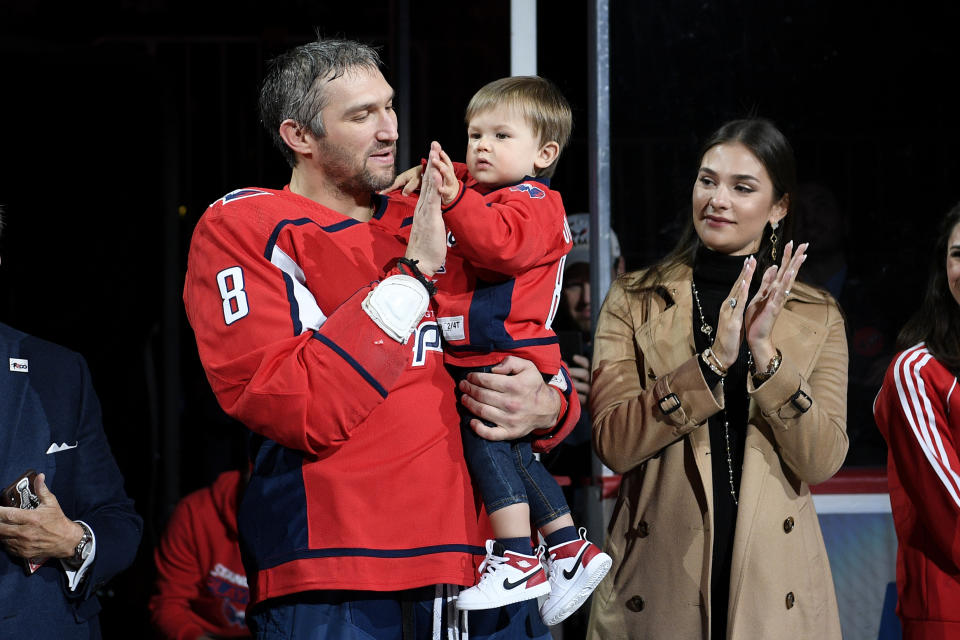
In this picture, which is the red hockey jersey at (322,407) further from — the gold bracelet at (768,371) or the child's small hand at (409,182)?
the gold bracelet at (768,371)

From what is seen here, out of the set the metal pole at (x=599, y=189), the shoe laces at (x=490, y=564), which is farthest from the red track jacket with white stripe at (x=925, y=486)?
the shoe laces at (x=490, y=564)

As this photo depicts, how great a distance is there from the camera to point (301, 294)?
1.90 metres

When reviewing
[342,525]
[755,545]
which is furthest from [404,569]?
[755,545]

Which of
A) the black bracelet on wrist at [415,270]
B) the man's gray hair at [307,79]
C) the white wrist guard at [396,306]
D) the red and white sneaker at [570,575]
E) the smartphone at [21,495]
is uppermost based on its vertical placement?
the man's gray hair at [307,79]

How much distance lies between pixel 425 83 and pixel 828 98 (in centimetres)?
132

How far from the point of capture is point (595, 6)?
3123 millimetres

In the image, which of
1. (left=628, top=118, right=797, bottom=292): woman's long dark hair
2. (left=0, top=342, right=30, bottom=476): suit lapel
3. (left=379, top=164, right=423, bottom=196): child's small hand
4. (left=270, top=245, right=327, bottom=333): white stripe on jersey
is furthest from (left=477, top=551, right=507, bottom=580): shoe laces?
(left=0, top=342, right=30, bottom=476): suit lapel

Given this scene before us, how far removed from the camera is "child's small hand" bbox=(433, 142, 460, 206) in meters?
1.93

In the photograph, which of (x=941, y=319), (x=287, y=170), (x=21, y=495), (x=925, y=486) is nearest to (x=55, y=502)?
(x=21, y=495)

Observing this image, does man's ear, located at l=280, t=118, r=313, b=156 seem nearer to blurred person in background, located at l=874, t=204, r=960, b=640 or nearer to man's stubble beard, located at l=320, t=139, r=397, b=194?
man's stubble beard, located at l=320, t=139, r=397, b=194

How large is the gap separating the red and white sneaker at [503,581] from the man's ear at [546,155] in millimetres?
814

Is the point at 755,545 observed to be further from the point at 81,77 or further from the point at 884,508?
the point at 81,77

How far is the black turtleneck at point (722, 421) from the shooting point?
7.75ft

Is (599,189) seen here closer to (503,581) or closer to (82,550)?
(503,581)
